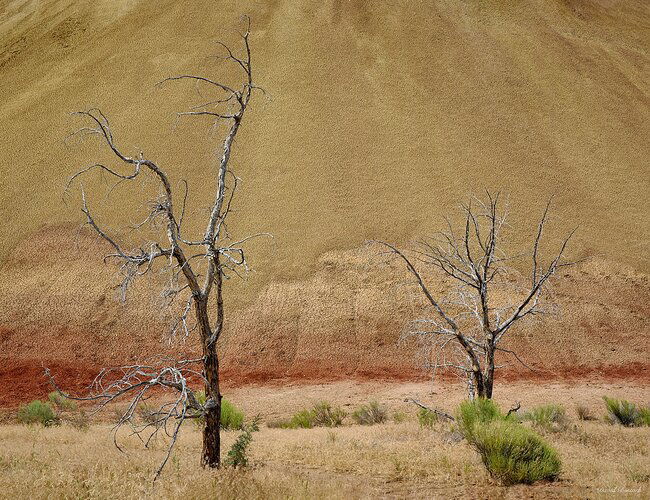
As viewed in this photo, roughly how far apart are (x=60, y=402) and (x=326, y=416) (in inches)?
339

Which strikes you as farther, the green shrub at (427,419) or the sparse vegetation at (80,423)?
the sparse vegetation at (80,423)

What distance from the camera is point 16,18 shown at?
50.3 metres

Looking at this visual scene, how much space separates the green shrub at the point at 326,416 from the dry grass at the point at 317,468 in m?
3.31

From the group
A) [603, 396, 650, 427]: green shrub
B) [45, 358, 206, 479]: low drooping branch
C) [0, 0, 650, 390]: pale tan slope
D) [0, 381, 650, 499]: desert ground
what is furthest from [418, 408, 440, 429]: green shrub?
[0, 0, 650, 390]: pale tan slope

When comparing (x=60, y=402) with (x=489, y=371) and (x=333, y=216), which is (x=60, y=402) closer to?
(x=489, y=371)

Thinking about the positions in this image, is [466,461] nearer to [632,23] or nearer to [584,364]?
[584,364]

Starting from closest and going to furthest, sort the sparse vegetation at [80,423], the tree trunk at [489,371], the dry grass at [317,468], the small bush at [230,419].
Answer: the dry grass at [317,468] < the tree trunk at [489,371] < the sparse vegetation at [80,423] < the small bush at [230,419]

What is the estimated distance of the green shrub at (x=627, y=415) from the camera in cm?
1630

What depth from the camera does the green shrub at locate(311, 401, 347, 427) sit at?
17.6 meters

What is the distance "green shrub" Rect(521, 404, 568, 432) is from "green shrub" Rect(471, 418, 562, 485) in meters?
5.30

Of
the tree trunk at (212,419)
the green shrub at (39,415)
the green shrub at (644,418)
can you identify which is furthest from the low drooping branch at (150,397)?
the green shrub at (644,418)

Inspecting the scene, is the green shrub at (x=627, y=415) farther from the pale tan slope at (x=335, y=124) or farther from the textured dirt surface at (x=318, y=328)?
the pale tan slope at (x=335, y=124)

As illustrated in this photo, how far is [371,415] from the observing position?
17.4m


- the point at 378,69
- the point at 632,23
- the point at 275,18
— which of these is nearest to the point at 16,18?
the point at 275,18
